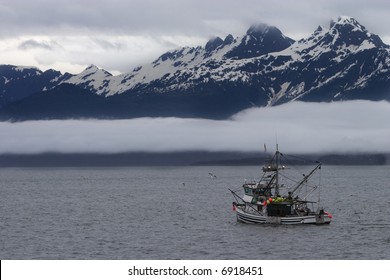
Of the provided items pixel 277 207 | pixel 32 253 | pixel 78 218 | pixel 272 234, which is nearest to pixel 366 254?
pixel 272 234

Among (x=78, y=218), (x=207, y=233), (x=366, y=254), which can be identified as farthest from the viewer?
(x=78, y=218)

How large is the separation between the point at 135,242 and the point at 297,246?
2454 centimetres

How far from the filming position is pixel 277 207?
16525 cm
